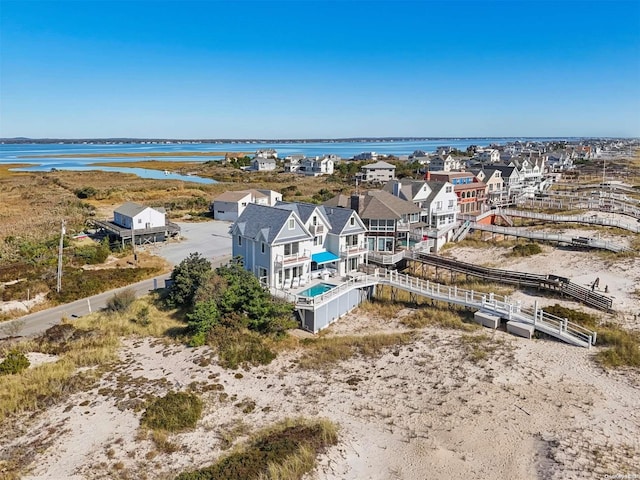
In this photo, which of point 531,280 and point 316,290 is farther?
point 531,280

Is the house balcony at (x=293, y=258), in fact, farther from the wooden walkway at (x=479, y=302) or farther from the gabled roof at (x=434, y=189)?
the gabled roof at (x=434, y=189)

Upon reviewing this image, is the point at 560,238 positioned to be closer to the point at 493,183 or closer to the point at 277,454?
the point at 493,183

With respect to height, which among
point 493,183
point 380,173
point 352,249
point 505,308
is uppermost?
point 493,183

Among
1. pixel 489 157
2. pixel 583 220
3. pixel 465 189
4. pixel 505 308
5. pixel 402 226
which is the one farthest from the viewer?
pixel 489 157

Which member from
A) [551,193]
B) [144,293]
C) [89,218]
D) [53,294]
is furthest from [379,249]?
[551,193]

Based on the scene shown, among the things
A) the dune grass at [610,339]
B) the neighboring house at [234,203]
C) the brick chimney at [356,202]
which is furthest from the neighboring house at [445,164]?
the dune grass at [610,339]

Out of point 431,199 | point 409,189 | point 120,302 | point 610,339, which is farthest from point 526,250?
point 120,302

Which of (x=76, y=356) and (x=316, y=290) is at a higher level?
(x=316, y=290)
